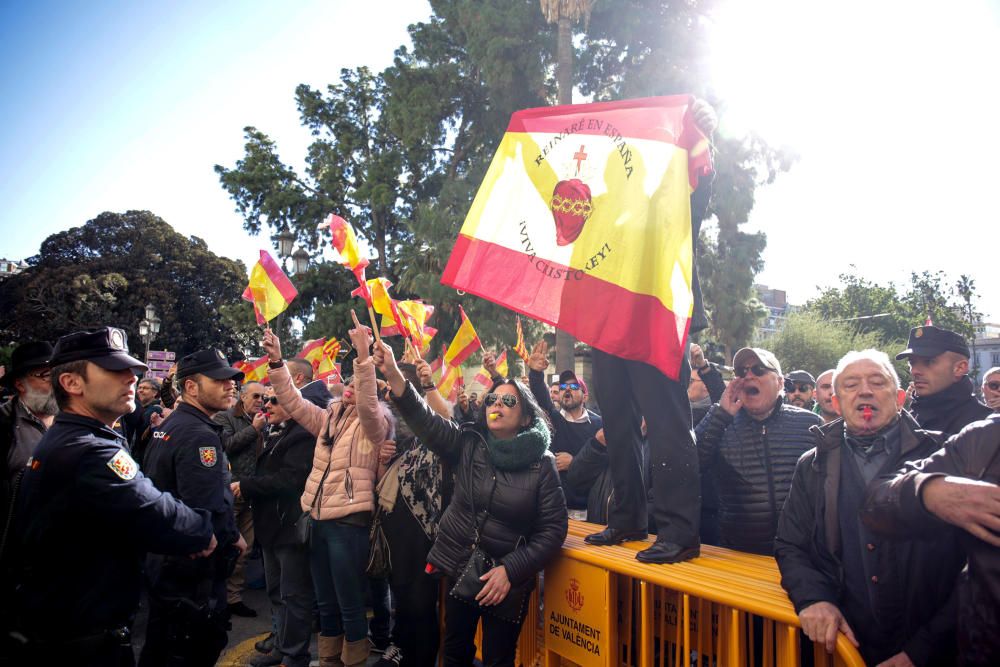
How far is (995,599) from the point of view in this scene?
160 centimetres

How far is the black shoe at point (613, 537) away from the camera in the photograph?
348 cm

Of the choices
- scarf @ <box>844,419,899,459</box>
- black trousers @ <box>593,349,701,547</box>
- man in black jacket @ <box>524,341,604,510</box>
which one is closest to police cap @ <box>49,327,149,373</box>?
black trousers @ <box>593,349,701,547</box>

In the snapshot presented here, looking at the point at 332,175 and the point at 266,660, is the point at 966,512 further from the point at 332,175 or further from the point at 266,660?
the point at 332,175

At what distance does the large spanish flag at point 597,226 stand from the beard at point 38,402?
2809mm

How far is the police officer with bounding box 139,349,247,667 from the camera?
11.4 ft

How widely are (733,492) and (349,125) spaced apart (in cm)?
2261

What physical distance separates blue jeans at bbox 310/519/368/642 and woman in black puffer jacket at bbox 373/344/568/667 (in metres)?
1.05

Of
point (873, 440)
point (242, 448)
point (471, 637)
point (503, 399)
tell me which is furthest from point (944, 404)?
point (242, 448)

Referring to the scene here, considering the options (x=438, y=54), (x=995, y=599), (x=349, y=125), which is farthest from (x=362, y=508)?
(x=349, y=125)

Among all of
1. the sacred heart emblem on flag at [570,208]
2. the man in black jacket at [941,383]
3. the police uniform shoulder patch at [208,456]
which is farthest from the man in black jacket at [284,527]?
the man in black jacket at [941,383]

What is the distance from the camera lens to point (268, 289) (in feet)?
18.3

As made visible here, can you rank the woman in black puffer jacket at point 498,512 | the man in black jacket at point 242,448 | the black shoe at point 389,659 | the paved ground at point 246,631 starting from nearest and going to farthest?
1. the woman in black puffer jacket at point 498,512
2. the black shoe at point 389,659
3. the paved ground at point 246,631
4. the man in black jacket at point 242,448

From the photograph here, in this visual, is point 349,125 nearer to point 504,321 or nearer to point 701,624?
point 504,321

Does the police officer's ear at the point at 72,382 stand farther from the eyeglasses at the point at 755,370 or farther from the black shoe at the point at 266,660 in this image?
the eyeglasses at the point at 755,370
